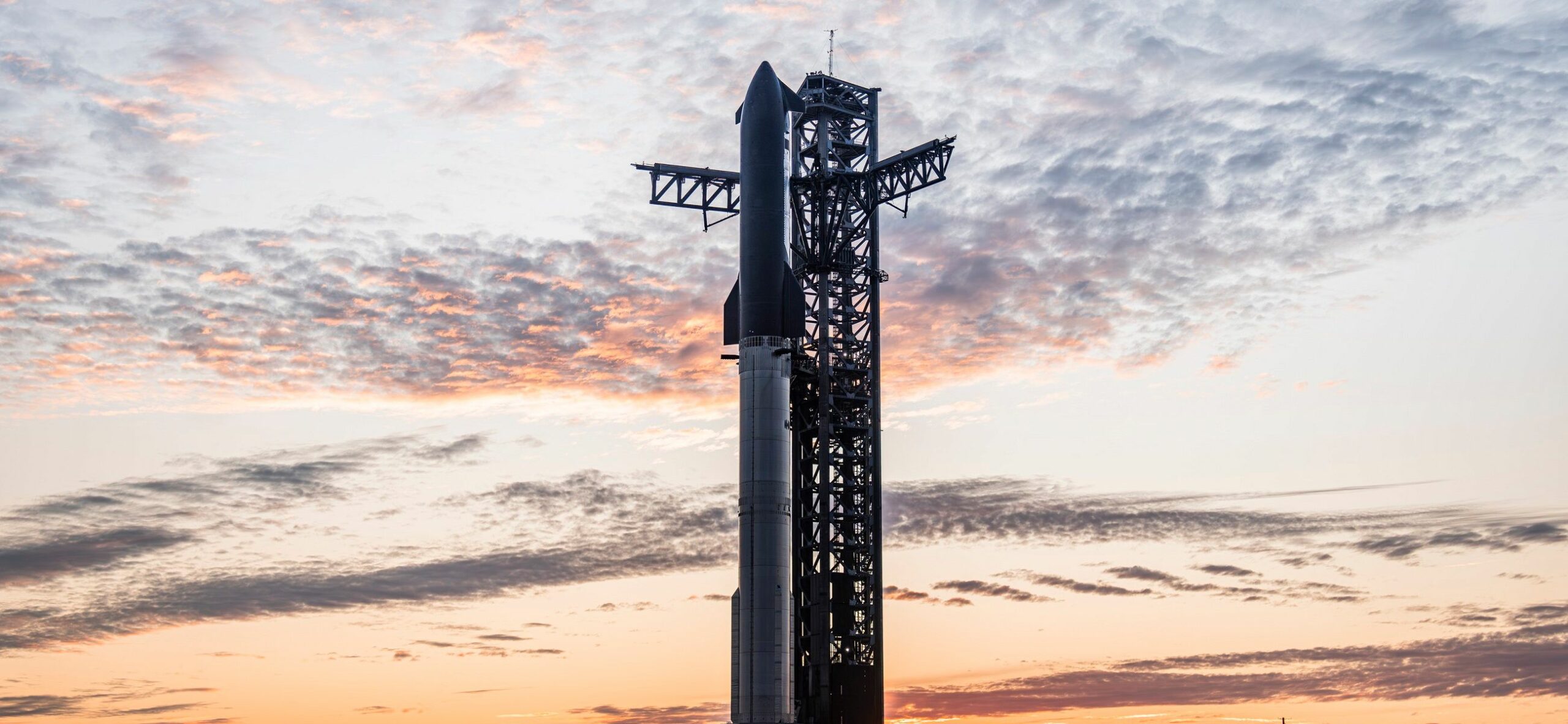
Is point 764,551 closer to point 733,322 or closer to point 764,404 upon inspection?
point 764,404

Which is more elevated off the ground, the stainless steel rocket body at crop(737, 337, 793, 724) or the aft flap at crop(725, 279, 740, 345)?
the aft flap at crop(725, 279, 740, 345)

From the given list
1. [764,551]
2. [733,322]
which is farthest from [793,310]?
[764,551]

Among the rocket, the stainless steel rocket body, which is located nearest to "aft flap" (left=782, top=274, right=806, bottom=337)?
the rocket

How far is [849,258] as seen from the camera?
95125 millimetres

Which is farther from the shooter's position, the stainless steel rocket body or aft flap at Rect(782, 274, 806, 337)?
aft flap at Rect(782, 274, 806, 337)

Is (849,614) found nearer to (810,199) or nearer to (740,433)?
(740,433)

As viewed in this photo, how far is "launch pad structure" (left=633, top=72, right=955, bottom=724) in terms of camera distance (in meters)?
91.9

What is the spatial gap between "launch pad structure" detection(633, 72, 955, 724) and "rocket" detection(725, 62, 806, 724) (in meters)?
5.24

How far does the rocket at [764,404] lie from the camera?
81750mm

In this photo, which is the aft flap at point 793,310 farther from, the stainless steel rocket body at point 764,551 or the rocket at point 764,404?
the stainless steel rocket body at point 764,551

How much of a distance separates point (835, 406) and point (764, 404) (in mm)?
10813

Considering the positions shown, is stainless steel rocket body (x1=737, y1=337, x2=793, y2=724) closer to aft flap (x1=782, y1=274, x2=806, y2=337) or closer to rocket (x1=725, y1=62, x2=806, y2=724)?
rocket (x1=725, y1=62, x2=806, y2=724)

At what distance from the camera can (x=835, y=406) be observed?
9400 cm

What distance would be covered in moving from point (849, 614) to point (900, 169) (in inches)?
964
